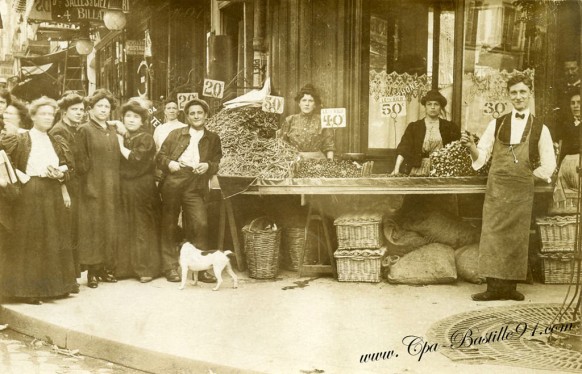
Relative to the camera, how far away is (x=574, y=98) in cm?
796

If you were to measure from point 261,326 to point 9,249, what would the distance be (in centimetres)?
260

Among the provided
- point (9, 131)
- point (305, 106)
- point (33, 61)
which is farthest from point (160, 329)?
point (33, 61)

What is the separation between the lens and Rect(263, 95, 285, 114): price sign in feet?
27.6

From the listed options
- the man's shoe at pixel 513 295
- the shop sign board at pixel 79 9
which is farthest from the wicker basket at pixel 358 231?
the shop sign board at pixel 79 9

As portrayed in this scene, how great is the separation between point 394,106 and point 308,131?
124cm

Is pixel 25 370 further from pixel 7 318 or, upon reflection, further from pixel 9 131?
pixel 9 131

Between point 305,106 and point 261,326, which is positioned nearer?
point 261,326

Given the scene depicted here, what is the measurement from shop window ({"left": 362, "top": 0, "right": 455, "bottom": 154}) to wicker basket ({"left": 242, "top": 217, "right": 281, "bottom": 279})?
1.96m

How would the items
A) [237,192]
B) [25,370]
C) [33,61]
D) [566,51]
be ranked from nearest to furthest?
[25,370] → [237,192] → [566,51] → [33,61]

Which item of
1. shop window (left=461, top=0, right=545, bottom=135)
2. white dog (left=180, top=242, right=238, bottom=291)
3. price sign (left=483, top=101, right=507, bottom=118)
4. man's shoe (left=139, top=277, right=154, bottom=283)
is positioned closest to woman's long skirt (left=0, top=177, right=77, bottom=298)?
man's shoe (left=139, top=277, right=154, bottom=283)

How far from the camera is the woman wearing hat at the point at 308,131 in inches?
328

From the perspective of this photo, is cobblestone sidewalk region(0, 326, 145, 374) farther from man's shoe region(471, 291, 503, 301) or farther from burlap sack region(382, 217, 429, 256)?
burlap sack region(382, 217, 429, 256)

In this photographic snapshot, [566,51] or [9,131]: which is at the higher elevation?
[566,51]

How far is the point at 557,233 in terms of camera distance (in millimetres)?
7590
